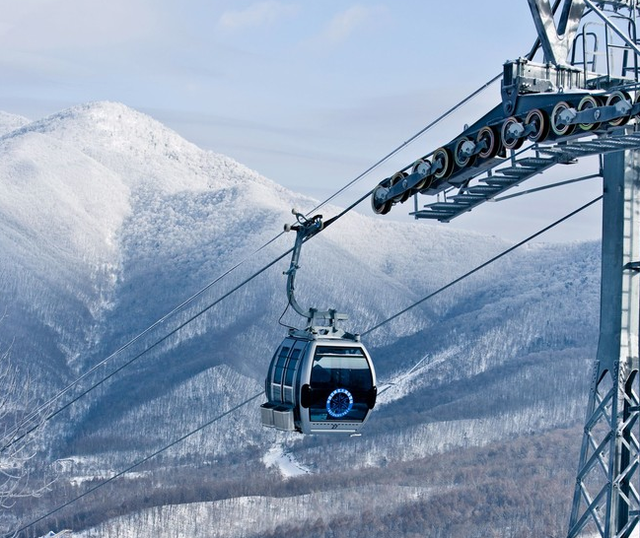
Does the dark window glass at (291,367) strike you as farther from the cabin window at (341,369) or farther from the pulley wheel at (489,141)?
the pulley wheel at (489,141)

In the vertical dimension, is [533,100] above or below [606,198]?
above

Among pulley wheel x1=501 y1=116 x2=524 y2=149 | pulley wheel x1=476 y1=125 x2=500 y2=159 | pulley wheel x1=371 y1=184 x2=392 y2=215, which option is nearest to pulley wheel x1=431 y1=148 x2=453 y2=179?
pulley wheel x1=476 y1=125 x2=500 y2=159

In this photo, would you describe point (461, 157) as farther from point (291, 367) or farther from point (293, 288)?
point (291, 367)

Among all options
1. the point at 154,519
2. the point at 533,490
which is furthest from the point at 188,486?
the point at 533,490

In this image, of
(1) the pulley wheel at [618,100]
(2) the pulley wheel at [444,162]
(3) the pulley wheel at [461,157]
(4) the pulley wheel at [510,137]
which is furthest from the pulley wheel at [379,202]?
(1) the pulley wheel at [618,100]

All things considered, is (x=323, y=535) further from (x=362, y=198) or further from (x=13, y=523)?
(x=362, y=198)

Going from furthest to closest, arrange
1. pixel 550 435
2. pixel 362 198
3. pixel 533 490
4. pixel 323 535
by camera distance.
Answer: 1. pixel 550 435
2. pixel 533 490
3. pixel 323 535
4. pixel 362 198
